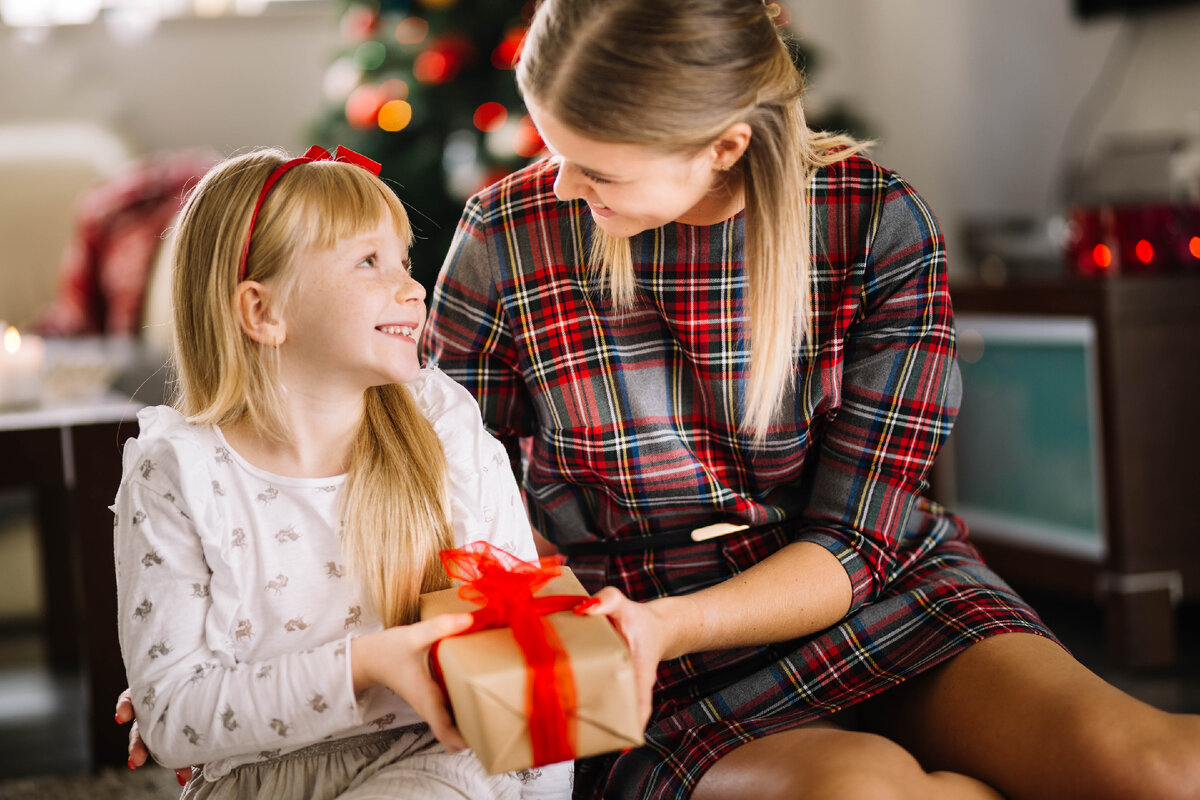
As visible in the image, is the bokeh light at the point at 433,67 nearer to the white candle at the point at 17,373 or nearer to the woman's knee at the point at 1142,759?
the white candle at the point at 17,373

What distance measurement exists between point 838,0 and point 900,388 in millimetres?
2667

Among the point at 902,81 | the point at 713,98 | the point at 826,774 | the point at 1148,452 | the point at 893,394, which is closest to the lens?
the point at 826,774

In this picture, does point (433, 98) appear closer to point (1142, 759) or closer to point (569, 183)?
point (569, 183)

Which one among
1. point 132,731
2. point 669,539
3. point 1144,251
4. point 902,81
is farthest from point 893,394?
point 902,81

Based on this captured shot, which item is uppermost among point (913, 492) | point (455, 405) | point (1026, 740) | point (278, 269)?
point (278, 269)

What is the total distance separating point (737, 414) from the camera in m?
1.10

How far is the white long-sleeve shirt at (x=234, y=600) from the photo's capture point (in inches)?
33.9

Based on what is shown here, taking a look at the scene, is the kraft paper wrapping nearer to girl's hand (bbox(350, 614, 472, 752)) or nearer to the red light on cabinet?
girl's hand (bbox(350, 614, 472, 752))

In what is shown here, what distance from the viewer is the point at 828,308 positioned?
111 centimetres

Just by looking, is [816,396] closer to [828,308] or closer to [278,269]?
[828,308]

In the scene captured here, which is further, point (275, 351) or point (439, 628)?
point (275, 351)

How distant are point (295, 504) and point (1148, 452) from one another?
151 centimetres

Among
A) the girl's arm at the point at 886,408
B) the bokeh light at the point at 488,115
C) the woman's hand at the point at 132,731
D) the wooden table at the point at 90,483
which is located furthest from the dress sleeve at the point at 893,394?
the bokeh light at the point at 488,115

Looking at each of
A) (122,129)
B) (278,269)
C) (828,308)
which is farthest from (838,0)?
(278,269)
